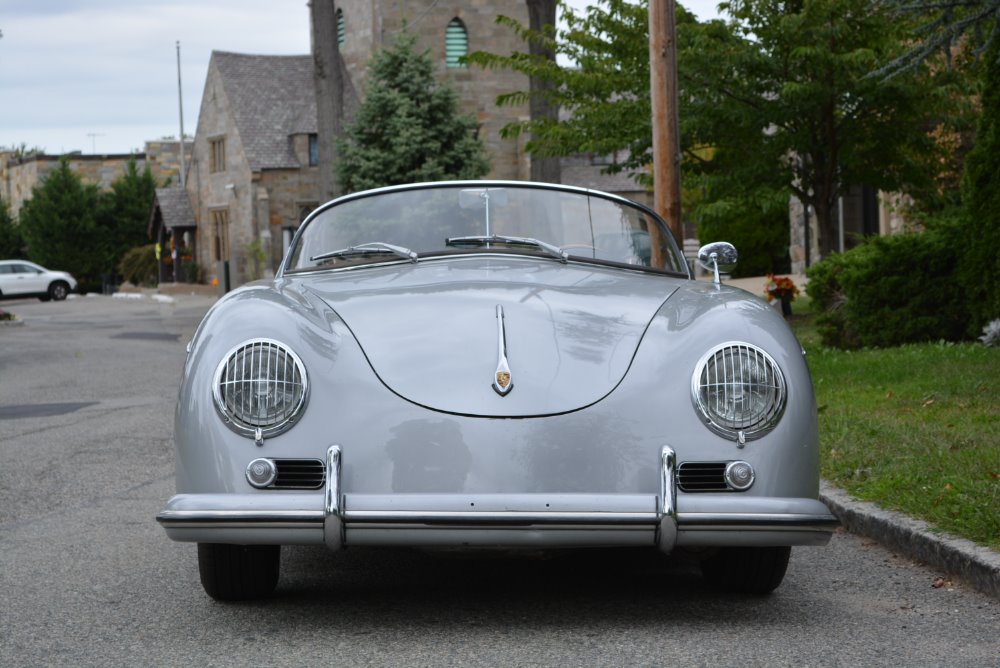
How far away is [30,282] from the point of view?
49.6 meters

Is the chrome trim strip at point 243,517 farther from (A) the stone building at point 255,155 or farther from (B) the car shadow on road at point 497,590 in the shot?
(A) the stone building at point 255,155

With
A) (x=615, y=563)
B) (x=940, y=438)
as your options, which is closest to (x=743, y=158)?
(x=940, y=438)

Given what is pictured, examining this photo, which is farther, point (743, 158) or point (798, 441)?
point (743, 158)

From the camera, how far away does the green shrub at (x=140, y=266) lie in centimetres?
5700

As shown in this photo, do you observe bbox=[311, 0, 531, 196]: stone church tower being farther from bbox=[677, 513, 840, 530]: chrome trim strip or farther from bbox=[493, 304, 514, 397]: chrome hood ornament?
bbox=[677, 513, 840, 530]: chrome trim strip

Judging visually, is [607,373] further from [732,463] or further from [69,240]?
[69,240]

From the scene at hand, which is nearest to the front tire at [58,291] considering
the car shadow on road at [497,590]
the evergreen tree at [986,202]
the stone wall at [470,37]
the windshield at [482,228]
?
the stone wall at [470,37]

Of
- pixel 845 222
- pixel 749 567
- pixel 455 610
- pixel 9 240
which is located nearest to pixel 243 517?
pixel 455 610

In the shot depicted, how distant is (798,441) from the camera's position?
14.4 ft

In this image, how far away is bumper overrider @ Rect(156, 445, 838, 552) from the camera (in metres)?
4.09

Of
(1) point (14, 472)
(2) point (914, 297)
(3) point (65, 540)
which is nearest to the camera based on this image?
(3) point (65, 540)

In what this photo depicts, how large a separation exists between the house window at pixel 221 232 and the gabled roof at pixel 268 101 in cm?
355

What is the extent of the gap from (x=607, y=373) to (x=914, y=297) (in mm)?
9910

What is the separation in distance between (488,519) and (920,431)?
4.53 metres
